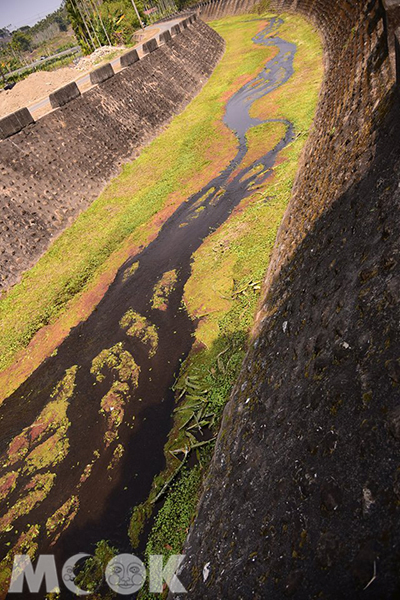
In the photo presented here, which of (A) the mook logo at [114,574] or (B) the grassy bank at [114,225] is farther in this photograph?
(B) the grassy bank at [114,225]

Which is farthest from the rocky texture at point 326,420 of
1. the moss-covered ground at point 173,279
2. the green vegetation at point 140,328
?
the green vegetation at point 140,328

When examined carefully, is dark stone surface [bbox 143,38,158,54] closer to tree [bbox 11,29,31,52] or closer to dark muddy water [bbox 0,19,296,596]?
dark muddy water [bbox 0,19,296,596]

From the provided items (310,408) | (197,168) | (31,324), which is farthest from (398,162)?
(197,168)

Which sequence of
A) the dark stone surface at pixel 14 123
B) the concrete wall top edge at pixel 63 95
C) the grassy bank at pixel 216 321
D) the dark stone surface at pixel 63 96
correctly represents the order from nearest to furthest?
the grassy bank at pixel 216 321 < the dark stone surface at pixel 14 123 < the concrete wall top edge at pixel 63 95 < the dark stone surface at pixel 63 96

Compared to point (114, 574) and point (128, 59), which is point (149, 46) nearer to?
point (128, 59)

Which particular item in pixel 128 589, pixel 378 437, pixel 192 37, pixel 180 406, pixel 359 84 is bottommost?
pixel 128 589

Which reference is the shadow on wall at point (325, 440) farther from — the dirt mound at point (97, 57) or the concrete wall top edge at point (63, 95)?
the dirt mound at point (97, 57)

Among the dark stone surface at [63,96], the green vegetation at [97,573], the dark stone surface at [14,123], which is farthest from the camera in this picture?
the dark stone surface at [63,96]

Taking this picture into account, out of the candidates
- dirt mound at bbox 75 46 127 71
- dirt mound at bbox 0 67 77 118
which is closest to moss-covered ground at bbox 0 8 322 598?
dirt mound at bbox 0 67 77 118

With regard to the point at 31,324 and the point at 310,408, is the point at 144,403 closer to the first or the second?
the point at 310,408
